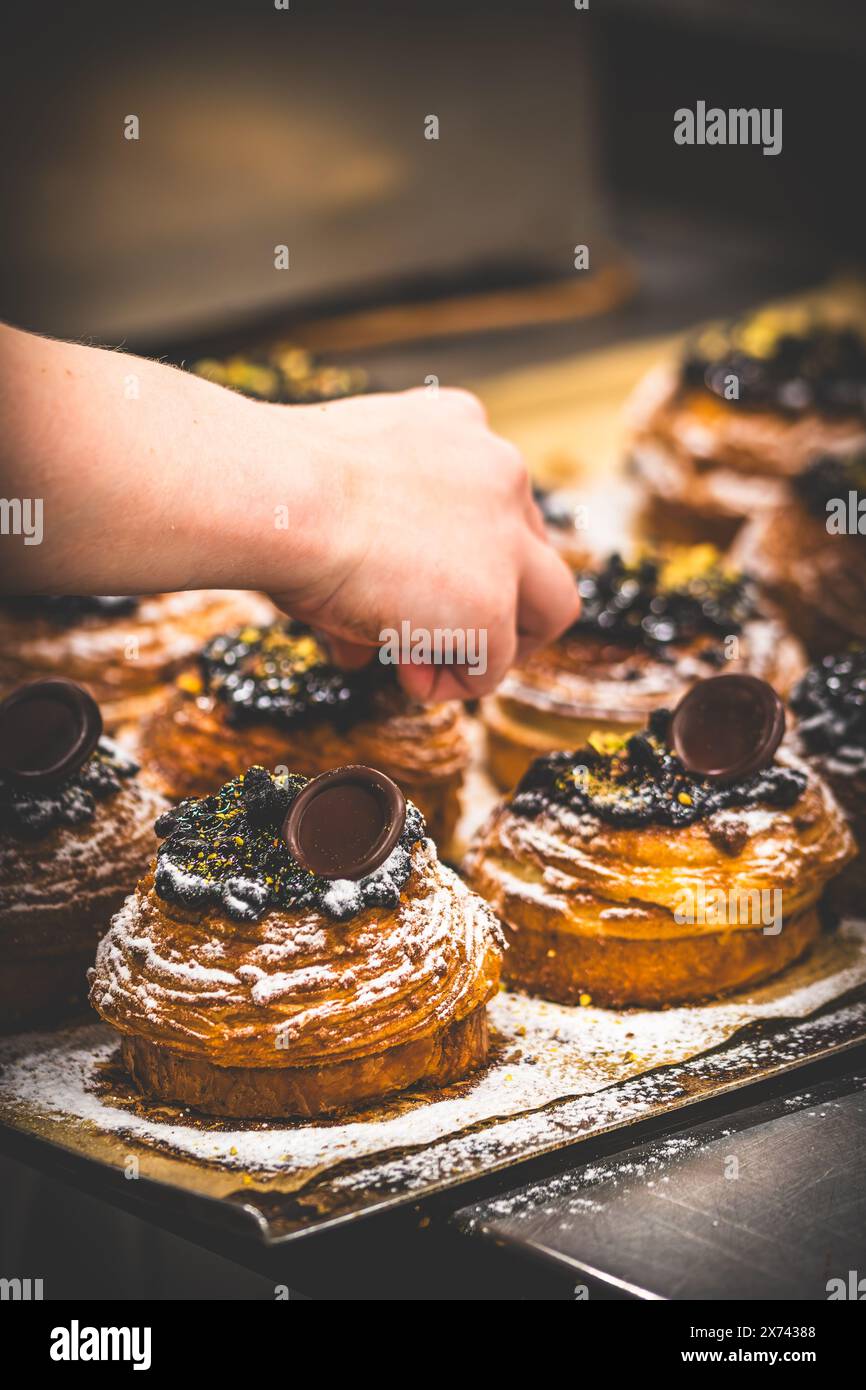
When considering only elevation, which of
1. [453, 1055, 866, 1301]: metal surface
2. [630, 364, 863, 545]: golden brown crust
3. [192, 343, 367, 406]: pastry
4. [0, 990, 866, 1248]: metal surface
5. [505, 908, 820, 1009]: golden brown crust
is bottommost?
[453, 1055, 866, 1301]: metal surface

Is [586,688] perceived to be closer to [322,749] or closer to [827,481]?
[322,749]

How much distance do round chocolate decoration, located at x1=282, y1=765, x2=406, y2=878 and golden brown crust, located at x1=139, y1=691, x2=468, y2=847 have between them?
0.56 m

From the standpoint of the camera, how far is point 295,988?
1990mm

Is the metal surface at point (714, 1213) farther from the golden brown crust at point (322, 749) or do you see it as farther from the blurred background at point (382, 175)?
the blurred background at point (382, 175)

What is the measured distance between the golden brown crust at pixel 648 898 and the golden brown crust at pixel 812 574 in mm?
1253

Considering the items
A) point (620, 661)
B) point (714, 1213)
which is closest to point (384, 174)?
point (620, 661)

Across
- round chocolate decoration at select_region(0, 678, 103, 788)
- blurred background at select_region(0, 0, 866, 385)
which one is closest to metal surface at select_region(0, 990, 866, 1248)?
round chocolate decoration at select_region(0, 678, 103, 788)

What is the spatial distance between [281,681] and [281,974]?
94 cm

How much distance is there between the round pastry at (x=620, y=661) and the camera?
3.15 m

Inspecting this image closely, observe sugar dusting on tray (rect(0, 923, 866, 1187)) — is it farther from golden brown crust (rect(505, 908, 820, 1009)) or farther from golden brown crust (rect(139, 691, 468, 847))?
golden brown crust (rect(139, 691, 468, 847))

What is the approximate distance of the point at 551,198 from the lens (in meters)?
5.83

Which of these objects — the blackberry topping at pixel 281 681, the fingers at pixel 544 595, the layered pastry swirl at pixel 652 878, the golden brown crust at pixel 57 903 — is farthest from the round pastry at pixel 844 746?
the golden brown crust at pixel 57 903

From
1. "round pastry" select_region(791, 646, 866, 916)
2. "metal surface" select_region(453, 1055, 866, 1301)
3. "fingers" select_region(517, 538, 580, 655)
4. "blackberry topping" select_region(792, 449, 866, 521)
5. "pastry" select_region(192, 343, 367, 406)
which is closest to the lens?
"metal surface" select_region(453, 1055, 866, 1301)

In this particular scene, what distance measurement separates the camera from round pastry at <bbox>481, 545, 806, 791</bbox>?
3.15 meters
